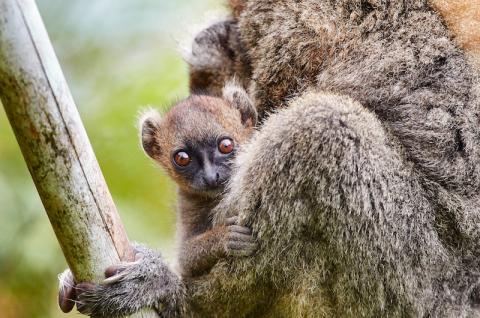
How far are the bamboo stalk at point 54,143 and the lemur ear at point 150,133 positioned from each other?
2.10m

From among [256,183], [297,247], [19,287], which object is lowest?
[19,287]

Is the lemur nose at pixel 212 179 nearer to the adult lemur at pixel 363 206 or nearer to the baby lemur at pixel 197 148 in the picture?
Result: the baby lemur at pixel 197 148

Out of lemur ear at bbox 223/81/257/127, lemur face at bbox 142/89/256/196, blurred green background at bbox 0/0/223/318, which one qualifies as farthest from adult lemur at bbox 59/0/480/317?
blurred green background at bbox 0/0/223/318

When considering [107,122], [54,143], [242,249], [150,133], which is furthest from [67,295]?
[107,122]

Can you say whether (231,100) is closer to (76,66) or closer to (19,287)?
(76,66)

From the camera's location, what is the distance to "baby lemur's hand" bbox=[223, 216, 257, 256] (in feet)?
19.1

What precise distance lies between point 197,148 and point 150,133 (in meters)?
0.73

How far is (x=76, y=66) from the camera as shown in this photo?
799 cm

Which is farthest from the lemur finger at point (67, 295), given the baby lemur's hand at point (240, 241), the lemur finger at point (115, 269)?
the baby lemur's hand at point (240, 241)

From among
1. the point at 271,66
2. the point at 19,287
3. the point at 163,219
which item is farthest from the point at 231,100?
the point at 19,287

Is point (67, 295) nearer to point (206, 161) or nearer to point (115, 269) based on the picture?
point (115, 269)

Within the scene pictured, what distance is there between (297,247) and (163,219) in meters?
2.48

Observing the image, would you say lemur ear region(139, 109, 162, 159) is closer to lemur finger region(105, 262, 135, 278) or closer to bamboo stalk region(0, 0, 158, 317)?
lemur finger region(105, 262, 135, 278)

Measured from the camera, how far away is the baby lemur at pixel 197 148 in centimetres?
666
